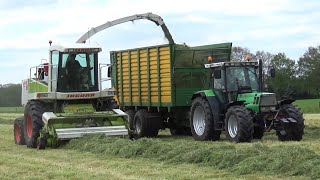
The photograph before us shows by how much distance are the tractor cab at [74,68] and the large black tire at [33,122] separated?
2.09ft

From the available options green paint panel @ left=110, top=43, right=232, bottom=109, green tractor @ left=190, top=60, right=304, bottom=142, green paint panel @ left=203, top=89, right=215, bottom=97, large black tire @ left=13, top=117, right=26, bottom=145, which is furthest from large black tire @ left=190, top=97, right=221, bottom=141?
large black tire @ left=13, top=117, right=26, bottom=145

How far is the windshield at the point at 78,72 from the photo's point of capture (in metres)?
15.4

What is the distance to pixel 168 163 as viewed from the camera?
995 centimetres

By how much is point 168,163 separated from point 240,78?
17.9ft

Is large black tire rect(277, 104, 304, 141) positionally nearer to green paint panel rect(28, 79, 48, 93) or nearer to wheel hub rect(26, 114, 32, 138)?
green paint panel rect(28, 79, 48, 93)

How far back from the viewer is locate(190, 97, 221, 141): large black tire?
1462 centimetres

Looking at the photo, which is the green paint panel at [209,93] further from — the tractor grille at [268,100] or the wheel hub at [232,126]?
the tractor grille at [268,100]

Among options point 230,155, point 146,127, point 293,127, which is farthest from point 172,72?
point 230,155

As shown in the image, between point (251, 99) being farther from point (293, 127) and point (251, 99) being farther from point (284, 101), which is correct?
point (293, 127)

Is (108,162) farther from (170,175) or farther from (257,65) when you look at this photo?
(257,65)

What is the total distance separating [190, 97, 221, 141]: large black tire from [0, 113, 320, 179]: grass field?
300 centimetres

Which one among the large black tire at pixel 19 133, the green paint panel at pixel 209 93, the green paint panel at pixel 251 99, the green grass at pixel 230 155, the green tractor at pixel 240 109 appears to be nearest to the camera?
the green grass at pixel 230 155

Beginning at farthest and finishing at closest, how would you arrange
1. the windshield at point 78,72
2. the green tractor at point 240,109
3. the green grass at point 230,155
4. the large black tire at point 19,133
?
1. the large black tire at point 19,133
2. the windshield at point 78,72
3. the green tractor at point 240,109
4. the green grass at point 230,155

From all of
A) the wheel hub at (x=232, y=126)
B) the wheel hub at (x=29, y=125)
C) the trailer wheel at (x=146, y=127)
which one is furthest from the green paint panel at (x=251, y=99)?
the wheel hub at (x=29, y=125)
